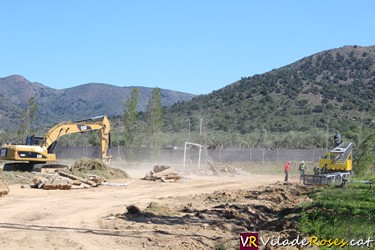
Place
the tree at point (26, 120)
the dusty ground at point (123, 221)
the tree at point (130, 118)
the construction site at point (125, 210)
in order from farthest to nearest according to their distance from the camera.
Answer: the tree at point (130, 118)
the tree at point (26, 120)
the construction site at point (125, 210)
the dusty ground at point (123, 221)

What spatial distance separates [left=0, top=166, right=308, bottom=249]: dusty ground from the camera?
12227 millimetres

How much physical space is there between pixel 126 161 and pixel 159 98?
356 inches

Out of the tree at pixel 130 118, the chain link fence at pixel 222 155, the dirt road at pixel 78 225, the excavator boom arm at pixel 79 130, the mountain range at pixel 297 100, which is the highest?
the mountain range at pixel 297 100

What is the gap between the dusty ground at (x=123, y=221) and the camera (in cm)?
1223

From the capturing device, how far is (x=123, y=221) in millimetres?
15797

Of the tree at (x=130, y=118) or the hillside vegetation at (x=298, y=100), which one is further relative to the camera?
the hillside vegetation at (x=298, y=100)

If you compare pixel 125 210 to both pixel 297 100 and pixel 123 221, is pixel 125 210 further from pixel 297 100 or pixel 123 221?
pixel 297 100

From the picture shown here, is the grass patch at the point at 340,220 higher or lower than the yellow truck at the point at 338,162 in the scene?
lower

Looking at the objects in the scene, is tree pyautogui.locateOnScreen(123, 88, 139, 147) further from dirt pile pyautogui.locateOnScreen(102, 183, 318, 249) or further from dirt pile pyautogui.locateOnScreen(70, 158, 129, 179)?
dirt pile pyautogui.locateOnScreen(102, 183, 318, 249)

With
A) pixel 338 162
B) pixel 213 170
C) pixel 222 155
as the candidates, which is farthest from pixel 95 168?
pixel 222 155

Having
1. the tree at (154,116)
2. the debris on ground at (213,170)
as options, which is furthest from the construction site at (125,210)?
the tree at (154,116)

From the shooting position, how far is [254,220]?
16.1 meters

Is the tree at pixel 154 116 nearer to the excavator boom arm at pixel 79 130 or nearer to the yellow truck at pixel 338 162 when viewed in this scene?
the excavator boom arm at pixel 79 130

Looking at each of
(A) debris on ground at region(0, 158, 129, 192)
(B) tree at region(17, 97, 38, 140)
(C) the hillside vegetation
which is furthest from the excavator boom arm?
(C) the hillside vegetation
